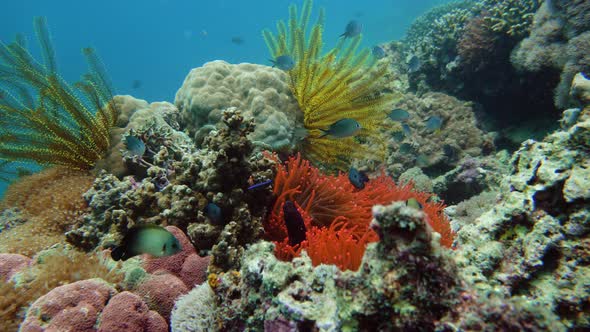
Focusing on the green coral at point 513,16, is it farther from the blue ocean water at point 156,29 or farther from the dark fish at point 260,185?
the blue ocean water at point 156,29

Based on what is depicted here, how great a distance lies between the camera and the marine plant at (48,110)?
482 centimetres

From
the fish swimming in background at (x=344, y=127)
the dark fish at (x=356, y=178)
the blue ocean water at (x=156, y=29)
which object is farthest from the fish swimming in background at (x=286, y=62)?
the blue ocean water at (x=156, y=29)

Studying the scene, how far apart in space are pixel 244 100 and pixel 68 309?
3911mm

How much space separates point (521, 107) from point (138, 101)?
347 inches

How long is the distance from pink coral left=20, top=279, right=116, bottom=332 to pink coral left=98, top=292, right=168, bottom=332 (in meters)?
0.10

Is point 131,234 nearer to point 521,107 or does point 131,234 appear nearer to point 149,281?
point 149,281

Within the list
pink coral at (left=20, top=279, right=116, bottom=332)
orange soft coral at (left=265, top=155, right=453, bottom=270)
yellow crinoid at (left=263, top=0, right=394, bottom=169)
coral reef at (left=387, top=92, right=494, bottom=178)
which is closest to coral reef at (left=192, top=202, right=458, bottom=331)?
orange soft coral at (left=265, top=155, right=453, bottom=270)

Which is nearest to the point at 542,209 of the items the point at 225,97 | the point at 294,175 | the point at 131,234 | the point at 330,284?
the point at 330,284

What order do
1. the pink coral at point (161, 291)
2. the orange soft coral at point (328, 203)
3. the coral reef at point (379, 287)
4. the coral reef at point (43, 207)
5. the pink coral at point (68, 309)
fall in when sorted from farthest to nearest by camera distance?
the coral reef at point (43, 207), the orange soft coral at point (328, 203), the pink coral at point (161, 291), the pink coral at point (68, 309), the coral reef at point (379, 287)

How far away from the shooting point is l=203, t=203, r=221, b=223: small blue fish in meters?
3.25

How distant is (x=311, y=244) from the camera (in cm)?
274

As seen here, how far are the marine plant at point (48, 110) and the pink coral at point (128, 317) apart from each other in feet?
10.8

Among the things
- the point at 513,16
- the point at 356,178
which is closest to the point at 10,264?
the point at 356,178

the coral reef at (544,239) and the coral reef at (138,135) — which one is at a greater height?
the coral reef at (138,135)
